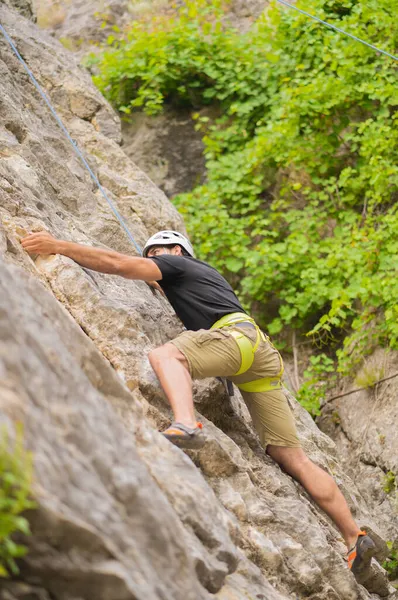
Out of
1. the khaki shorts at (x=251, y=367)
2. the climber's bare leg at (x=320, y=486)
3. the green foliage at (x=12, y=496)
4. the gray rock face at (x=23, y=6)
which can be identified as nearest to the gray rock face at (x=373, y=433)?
the climber's bare leg at (x=320, y=486)

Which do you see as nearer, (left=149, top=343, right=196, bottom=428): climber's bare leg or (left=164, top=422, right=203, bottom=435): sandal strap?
(left=164, top=422, right=203, bottom=435): sandal strap

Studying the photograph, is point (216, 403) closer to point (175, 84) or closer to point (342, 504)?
point (342, 504)

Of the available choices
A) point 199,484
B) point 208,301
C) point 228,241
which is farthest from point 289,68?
point 199,484

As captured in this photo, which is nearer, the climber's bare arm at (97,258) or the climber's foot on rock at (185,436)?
the climber's foot on rock at (185,436)

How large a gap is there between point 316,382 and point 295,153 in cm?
308

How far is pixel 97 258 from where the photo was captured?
15.4 feet

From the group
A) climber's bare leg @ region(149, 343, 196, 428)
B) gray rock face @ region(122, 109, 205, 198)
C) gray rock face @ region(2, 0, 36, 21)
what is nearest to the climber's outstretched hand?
climber's bare leg @ region(149, 343, 196, 428)

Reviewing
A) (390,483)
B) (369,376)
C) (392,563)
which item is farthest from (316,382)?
(392,563)

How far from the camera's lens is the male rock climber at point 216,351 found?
451 cm

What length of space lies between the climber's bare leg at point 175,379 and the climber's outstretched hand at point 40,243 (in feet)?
3.13

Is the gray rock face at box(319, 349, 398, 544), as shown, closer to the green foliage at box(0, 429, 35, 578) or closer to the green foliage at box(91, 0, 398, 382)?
the green foliage at box(91, 0, 398, 382)

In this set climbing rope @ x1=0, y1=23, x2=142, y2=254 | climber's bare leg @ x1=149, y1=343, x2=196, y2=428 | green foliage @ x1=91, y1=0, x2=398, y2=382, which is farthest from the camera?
green foliage @ x1=91, y1=0, x2=398, y2=382

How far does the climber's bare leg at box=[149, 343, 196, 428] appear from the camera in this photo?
4.09m

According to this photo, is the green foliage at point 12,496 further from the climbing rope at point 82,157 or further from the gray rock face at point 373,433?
the gray rock face at point 373,433
